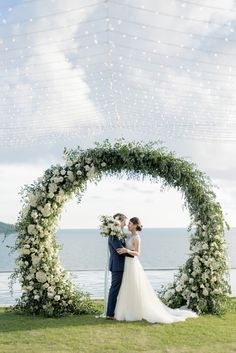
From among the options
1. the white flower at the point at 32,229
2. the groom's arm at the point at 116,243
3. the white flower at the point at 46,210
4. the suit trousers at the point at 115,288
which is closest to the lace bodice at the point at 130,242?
the groom's arm at the point at 116,243

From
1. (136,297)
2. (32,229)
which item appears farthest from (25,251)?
(136,297)

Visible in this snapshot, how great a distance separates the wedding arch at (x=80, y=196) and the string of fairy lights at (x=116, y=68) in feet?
2.45

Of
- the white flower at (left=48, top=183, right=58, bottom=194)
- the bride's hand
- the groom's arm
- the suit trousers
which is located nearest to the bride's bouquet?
the groom's arm

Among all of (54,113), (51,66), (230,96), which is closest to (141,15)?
(51,66)

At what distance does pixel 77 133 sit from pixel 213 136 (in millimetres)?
2272

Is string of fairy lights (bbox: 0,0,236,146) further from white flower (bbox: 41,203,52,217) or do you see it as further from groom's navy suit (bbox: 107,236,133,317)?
groom's navy suit (bbox: 107,236,133,317)

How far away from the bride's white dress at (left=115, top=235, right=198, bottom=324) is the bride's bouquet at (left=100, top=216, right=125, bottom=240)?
17 centimetres

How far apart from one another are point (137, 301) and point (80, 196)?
1720 mm

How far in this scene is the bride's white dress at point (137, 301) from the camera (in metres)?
7.36

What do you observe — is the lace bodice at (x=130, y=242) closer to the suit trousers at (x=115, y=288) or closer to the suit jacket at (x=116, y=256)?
the suit jacket at (x=116, y=256)

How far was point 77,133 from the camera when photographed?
386 inches

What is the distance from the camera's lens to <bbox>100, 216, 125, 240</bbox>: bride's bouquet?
24.9 feet

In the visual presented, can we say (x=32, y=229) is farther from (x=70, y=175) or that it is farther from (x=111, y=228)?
(x=111, y=228)

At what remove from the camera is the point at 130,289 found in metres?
7.52
